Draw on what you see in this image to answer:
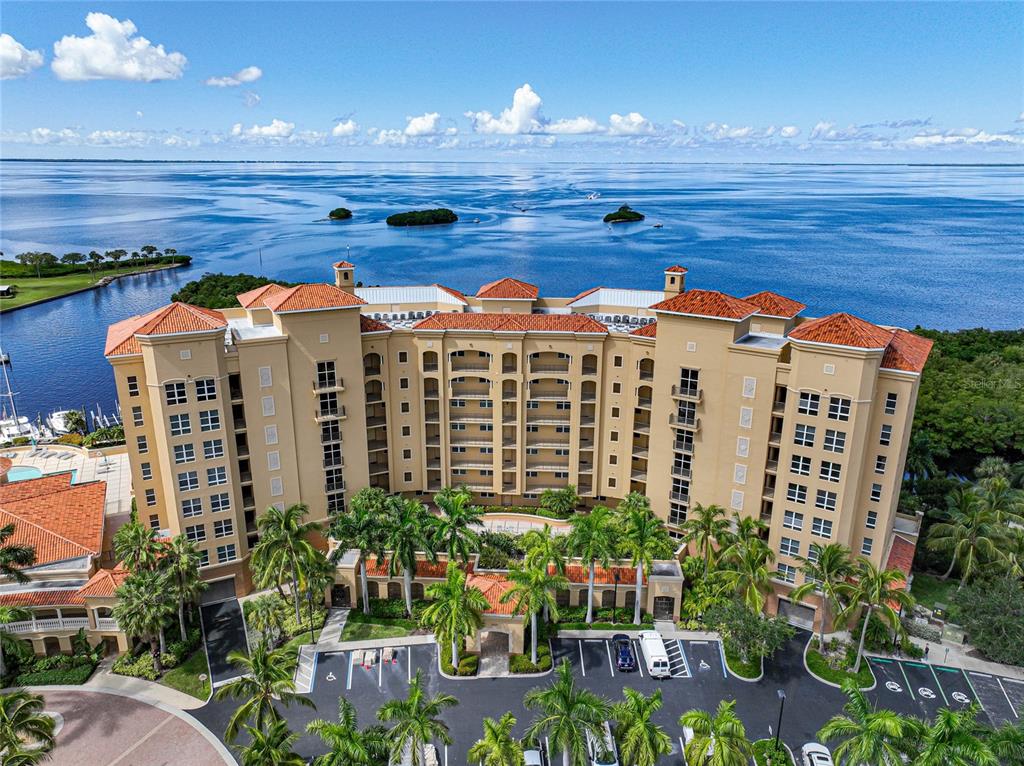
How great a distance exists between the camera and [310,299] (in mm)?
48938

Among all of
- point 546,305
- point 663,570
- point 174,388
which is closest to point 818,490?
point 663,570

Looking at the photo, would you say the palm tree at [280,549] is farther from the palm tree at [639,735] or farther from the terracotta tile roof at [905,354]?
the terracotta tile roof at [905,354]

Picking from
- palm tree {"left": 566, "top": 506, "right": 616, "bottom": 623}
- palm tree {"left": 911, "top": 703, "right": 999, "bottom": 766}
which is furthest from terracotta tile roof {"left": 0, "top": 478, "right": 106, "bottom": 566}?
palm tree {"left": 911, "top": 703, "right": 999, "bottom": 766}

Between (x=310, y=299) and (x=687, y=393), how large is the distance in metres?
29.9

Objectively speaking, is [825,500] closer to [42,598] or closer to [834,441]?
[834,441]

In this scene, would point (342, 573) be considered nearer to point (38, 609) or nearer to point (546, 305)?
point (38, 609)

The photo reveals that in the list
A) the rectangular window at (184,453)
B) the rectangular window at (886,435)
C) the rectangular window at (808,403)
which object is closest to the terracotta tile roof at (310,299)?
the rectangular window at (184,453)

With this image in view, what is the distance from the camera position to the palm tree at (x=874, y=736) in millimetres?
27125

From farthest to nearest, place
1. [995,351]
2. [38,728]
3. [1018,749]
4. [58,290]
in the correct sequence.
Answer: [58,290] → [995,351] → [38,728] → [1018,749]

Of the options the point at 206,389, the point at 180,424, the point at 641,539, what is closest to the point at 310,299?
the point at 206,389

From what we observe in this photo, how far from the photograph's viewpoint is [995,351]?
9800cm

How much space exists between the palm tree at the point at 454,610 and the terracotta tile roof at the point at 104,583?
67.2 feet

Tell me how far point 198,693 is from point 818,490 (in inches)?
1677

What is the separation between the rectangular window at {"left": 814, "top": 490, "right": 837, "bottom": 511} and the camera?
44344 mm
